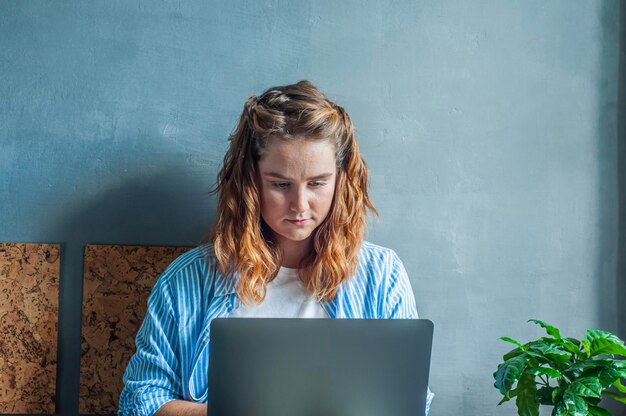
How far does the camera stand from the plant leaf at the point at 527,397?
1460 mm

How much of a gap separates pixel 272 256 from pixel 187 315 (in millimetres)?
245

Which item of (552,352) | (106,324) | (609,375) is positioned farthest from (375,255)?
(106,324)

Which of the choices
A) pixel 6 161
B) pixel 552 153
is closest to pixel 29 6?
pixel 6 161

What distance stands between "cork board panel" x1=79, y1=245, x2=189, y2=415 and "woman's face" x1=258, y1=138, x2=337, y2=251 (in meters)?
0.44

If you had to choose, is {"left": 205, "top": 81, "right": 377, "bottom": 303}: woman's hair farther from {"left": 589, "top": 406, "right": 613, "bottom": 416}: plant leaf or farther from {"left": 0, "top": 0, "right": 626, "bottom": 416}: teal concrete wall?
{"left": 589, "top": 406, "right": 613, "bottom": 416}: plant leaf

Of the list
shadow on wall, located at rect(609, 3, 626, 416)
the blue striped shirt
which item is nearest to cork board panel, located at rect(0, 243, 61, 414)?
the blue striped shirt

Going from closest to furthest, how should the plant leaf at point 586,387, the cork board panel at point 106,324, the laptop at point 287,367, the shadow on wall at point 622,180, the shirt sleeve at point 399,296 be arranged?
the laptop at point 287,367, the plant leaf at point 586,387, the shirt sleeve at point 399,296, the cork board panel at point 106,324, the shadow on wall at point 622,180

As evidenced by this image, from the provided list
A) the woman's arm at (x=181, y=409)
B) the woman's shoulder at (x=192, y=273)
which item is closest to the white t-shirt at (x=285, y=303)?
the woman's shoulder at (x=192, y=273)

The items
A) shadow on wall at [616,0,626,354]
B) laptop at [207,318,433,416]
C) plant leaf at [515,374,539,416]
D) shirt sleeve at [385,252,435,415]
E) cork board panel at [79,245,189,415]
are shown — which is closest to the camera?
laptop at [207,318,433,416]

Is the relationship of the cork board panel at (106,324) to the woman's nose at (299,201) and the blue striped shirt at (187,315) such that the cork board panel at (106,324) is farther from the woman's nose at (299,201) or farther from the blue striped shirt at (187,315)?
the woman's nose at (299,201)

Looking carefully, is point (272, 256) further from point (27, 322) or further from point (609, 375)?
point (609, 375)

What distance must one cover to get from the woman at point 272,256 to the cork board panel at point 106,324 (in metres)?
0.19

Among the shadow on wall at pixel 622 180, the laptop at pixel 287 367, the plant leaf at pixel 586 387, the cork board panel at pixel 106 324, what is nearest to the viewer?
the laptop at pixel 287 367

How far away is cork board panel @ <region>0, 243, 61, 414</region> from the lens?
67.1 inches
